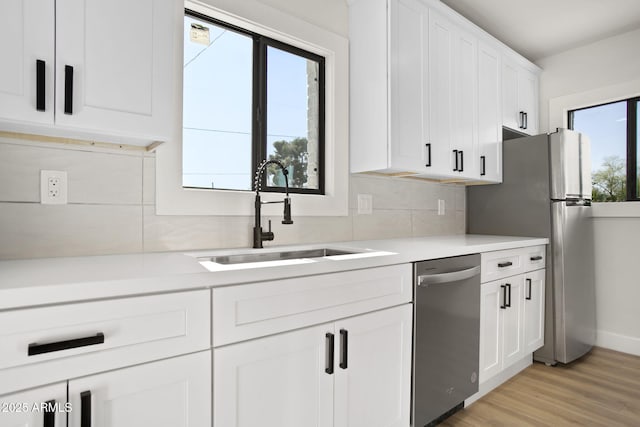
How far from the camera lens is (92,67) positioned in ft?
3.71

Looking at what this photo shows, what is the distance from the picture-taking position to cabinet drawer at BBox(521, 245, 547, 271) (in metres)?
2.41

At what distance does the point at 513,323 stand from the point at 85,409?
2.31m

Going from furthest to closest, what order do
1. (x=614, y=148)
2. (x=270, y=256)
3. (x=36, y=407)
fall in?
(x=614, y=148) → (x=270, y=256) → (x=36, y=407)

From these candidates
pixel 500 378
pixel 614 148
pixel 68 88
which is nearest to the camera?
pixel 68 88

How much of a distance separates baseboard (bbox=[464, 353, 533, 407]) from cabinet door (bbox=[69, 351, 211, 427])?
1627mm

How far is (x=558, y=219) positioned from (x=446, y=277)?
1408mm

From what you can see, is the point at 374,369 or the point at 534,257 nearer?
the point at 374,369

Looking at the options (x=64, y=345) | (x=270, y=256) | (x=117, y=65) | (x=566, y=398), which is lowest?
(x=566, y=398)

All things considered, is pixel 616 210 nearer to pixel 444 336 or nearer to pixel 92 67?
pixel 444 336

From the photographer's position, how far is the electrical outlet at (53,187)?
130 cm

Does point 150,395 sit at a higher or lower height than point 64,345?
lower

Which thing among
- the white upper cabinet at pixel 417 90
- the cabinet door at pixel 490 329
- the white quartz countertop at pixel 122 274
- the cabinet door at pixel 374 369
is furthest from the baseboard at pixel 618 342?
the white quartz countertop at pixel 122 274

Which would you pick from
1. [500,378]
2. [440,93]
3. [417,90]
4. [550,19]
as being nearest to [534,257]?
[500,378]

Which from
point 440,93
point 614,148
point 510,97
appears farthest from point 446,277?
point 614,148
